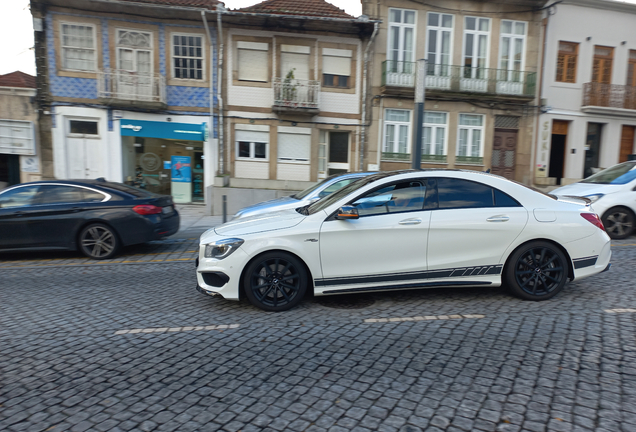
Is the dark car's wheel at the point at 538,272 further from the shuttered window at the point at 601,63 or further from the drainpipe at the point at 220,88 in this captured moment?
the shuttered window at the point at 601,63

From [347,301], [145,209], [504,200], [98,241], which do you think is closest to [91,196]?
[98,241]

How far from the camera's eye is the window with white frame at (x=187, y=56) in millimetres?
16953

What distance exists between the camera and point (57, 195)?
8.27m

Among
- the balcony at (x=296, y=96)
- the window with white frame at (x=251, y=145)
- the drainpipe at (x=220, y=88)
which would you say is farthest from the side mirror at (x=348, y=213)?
the window with white frame at (x=251, y=145)

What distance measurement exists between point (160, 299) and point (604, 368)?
15.9 ft

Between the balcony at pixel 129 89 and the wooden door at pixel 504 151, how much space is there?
48.3 feet

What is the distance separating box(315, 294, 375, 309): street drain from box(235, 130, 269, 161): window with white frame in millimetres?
13295

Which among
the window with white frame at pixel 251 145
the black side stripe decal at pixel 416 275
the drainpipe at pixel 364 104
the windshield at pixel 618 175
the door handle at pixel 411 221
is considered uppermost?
the drainpipe at pixel 364 104

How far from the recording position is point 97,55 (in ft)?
54.6

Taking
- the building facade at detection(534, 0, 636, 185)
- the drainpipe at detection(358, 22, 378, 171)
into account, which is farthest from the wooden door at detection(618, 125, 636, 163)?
the drainpipe at detection(358, 22, 378, 171)

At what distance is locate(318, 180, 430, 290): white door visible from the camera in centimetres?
478

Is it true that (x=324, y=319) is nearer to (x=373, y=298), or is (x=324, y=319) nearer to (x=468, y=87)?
(x=373, y=298)

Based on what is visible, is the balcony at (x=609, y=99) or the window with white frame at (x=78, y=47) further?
the balcony at (x=609, y=99)

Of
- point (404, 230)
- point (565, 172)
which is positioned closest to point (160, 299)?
point (404, 230)
